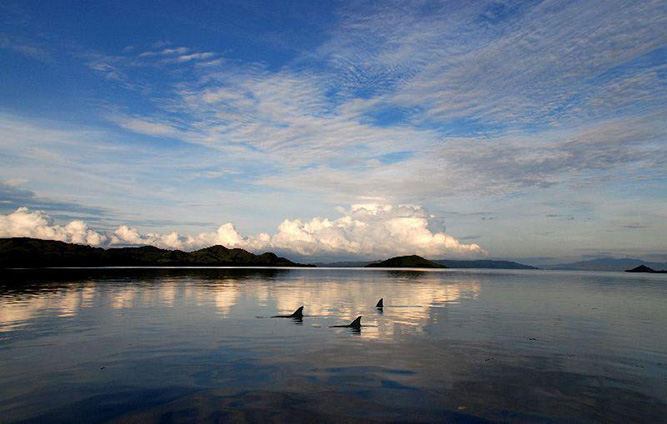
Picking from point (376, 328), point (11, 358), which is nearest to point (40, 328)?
point (11, 358)

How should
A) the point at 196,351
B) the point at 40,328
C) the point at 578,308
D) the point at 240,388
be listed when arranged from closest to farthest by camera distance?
the point at 240,388 < the point at 196,351 < the point at 40,328 < the point at 578,308

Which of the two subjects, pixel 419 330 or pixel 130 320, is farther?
pixel 130 320

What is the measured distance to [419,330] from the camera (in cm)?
3469

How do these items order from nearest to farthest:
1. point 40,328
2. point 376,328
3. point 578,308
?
1. point 40,328
2. point 376,328
3. point 578,308

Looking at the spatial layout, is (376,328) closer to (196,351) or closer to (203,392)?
(196,351)

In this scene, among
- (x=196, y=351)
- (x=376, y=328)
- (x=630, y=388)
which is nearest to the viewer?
(x=630, y=388)

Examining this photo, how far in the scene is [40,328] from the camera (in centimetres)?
3297

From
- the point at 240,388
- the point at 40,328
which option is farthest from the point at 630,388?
the point at 40,328

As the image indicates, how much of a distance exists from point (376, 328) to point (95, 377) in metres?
22.9

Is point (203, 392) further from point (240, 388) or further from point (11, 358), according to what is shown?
point (11, 358)

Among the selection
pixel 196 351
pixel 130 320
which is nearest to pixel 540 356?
pixel 196 351

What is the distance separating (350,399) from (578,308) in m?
52.9

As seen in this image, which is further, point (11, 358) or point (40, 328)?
point (40, 328)

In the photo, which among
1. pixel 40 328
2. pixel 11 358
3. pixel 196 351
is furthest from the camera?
pixel 40 328
